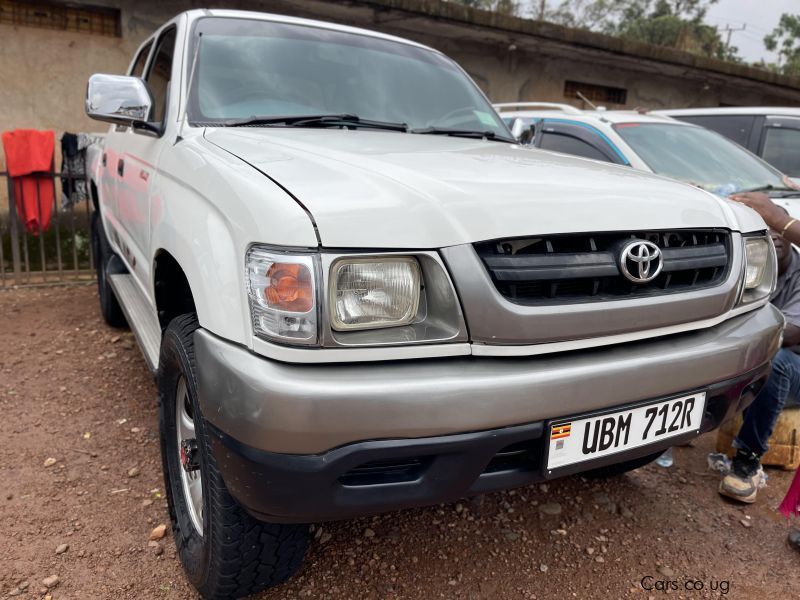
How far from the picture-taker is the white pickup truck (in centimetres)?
131

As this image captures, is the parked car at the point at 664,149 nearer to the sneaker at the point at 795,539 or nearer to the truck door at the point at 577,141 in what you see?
the truck door at the point at 577,141

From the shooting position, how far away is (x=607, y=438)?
1.57m

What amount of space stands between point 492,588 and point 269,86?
1994mm

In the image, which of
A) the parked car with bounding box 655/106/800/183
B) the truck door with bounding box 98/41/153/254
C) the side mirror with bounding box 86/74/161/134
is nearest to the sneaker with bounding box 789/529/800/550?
the side mirror with bounding box 86/74/161/134

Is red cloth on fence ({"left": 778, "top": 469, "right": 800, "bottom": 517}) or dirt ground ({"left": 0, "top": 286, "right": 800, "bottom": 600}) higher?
red cloth on fence ({"left": 778, "top": 469, "right": 800, "bottom": 517})

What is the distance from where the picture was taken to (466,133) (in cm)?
273

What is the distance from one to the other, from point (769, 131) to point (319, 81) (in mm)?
5021

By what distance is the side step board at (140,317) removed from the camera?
94.8 inches

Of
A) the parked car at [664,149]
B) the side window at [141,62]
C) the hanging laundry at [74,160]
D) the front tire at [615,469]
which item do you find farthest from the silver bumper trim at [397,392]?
the hanging laundry at [74,160]

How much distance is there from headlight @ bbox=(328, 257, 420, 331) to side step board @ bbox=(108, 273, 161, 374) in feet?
3.47

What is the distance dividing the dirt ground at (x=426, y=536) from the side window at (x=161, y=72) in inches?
57.7

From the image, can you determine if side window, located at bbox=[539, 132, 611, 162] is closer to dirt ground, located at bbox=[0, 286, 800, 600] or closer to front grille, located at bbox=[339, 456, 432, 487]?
dirt ground, located at bbox=[0, 286, 800, 600]

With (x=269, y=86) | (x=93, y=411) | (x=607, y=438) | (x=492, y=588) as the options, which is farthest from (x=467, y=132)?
(x=93, y=411)

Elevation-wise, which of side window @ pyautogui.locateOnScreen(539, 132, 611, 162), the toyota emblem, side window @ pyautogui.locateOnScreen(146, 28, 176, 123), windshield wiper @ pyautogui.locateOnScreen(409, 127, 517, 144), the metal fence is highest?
side window @ pyautogui.locateOnScreen(146, 28, 176, 123)
